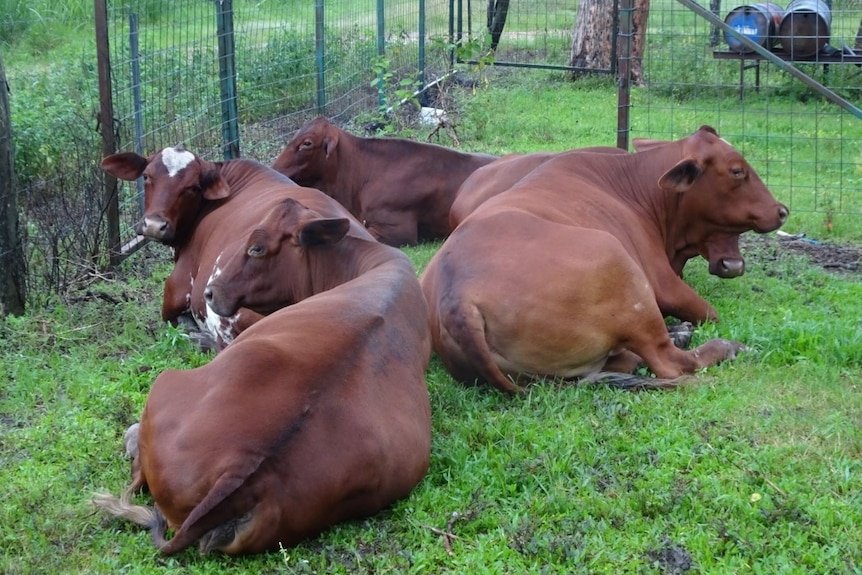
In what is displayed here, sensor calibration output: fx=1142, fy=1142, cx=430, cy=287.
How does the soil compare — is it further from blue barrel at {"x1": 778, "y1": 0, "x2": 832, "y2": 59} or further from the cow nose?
blue barrel at {"x1": 778, "y1": 0, "x2": 832, "y2": 59}

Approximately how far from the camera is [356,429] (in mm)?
4250

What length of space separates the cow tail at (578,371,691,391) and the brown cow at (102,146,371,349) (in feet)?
6.32

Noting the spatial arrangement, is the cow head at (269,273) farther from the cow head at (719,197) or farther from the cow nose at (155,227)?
the cow head at (719,197)

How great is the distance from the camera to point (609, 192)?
7.38 m

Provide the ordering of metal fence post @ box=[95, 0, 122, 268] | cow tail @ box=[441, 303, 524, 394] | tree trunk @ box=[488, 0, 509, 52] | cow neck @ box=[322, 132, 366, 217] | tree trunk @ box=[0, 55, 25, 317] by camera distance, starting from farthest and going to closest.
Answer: tree trunk @ box=[488, 0, 509, 52]
cow neck @ box=[322, 132, 366, 217]
metal fence post @ box=[95, 0, 122, 268]
tree trunk @ box=[0, 55, 25, 317]
cow tail @ box=[441, 303, 524, 394]

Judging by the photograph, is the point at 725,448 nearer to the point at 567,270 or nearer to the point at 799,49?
the point at 567,270

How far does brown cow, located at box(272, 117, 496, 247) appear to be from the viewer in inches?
381

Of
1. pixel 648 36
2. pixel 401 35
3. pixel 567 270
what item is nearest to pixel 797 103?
pixel 648 36

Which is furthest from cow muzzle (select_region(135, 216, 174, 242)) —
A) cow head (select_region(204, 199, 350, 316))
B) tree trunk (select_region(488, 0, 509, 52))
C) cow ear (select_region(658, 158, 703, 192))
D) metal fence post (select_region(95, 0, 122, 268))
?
tree trunk (select_region(488, 0, 509, 52))

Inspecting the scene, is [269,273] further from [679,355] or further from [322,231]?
[679,355]

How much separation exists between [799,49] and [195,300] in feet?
32.7

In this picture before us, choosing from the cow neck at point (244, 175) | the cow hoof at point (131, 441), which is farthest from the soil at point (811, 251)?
the cow hoof at point (131, 441)

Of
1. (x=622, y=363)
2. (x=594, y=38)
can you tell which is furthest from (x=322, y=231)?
(x=594, y=38)

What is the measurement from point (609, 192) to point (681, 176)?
0.48 m
